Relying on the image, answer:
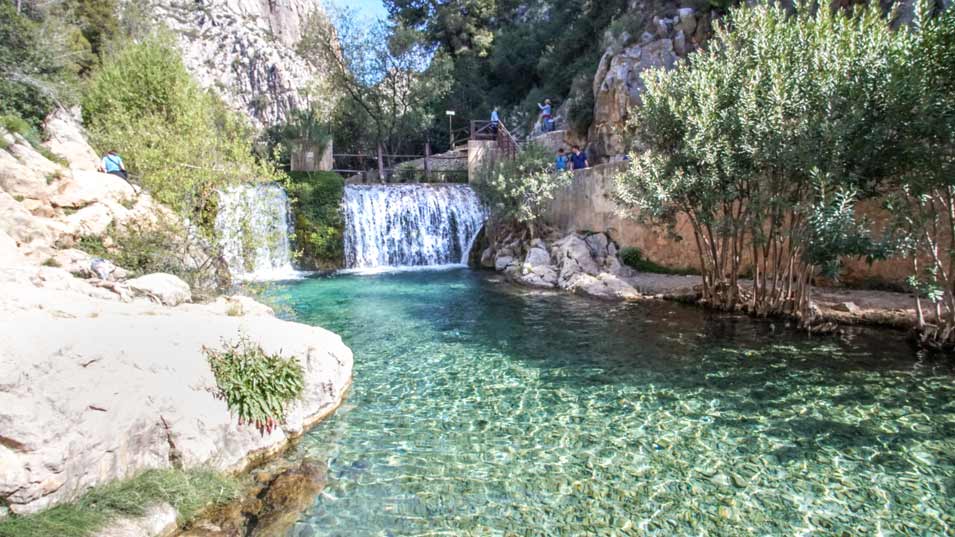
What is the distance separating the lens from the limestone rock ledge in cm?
396

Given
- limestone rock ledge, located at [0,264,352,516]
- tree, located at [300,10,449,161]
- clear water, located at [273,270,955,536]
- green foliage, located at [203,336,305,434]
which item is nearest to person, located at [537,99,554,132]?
tree, located at [300,10,449,161]

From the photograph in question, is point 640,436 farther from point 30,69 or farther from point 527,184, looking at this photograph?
point 30,69

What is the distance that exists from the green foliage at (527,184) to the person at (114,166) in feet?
39.7

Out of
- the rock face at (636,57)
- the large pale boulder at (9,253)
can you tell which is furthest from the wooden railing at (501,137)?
the large pale boulder at (9,253)

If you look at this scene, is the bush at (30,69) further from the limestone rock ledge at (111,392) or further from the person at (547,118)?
the person at (547,118)

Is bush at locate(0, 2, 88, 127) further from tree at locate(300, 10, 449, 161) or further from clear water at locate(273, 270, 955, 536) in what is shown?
clear water at locate(273, 270, 955, 536)

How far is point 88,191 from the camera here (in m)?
11.9

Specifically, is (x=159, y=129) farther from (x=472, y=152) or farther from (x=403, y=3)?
(x=403, y=3)

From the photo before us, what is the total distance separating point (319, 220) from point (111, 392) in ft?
60.5

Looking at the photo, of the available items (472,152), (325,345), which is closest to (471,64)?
(472,152)

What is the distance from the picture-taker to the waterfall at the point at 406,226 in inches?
895

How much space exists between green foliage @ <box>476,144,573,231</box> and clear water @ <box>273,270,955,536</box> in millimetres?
9696

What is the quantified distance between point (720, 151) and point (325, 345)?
8.45m

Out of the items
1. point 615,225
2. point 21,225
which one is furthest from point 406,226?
point 21,225
